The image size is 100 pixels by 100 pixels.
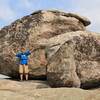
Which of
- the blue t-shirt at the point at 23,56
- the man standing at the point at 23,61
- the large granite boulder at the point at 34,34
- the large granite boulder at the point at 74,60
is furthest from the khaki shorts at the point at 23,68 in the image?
the large granite boulder at the point at 74,60

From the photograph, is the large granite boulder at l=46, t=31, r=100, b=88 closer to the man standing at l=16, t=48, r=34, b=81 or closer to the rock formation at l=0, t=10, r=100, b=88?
the rock formation at l=0, t=10, r=100, b=88

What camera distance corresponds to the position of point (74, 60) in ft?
42.2

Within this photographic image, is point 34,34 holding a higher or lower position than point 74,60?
higher

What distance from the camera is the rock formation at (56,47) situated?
1245cm

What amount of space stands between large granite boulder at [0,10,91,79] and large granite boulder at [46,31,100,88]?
257 cm

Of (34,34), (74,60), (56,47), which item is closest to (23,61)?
(34,34)

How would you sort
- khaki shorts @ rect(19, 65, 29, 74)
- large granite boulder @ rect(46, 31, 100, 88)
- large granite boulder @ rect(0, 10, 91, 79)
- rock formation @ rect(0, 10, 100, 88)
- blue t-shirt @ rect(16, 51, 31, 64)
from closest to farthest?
1. large granite boulder @ rect(46, 31, 100, 88)
2. rock formation @ rect(0, 10, 100, 88)
3. blue t-shirt @ rect(16, 51, 31, 64)
4. khaki shorts @ rect(19, 65, 29, 74)
5. large granite boulder @ rect(0, 10, 91, 79)

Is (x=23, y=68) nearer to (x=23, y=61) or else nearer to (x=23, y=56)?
(x=23, y=61)

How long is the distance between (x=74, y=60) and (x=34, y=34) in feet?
15.8

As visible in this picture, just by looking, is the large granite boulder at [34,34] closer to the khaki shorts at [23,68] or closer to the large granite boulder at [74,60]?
the khaki shorts at [23,68]

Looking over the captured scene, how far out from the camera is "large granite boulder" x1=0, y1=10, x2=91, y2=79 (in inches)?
648

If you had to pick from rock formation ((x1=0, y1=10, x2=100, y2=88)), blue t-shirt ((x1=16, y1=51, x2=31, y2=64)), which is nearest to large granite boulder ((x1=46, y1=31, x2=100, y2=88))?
rock formation ((x1=0, y1=10, x2=100, y2=88))

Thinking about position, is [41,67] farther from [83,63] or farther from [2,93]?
[2,93]

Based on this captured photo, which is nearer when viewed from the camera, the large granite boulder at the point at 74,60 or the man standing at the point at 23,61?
the large granite boulder at the point at 74,60
